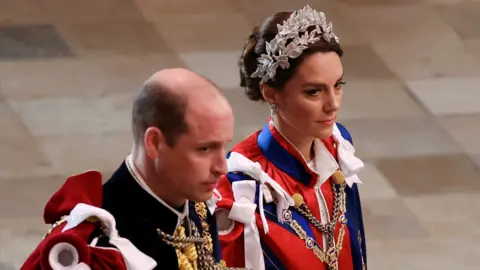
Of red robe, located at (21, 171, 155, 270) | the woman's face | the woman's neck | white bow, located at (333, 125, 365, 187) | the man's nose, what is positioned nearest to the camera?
red robe, located at (21, 171, 155, 270)

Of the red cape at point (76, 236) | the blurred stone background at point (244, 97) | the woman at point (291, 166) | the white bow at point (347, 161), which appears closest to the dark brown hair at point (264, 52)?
the woman at point (291, 166)

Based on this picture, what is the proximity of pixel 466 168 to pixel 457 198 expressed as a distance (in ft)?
1.10

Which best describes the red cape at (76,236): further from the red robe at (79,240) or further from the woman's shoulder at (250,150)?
the woman's shoulder at (250,150)

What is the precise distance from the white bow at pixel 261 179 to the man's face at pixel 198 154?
61 cm

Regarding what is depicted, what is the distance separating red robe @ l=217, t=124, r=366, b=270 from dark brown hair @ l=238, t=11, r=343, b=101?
13 centimetres

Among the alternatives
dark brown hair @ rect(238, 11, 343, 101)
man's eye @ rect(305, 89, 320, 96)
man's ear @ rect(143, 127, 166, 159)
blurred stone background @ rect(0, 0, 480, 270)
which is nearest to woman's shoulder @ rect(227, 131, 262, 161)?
dark brown hair @ rect(238, 11, 343, 101)

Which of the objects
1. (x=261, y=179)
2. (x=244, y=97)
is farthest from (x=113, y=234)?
(x=244, y=97)

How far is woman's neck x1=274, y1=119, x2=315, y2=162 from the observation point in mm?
2504

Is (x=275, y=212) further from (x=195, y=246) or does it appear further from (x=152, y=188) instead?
(x=152, y=188)

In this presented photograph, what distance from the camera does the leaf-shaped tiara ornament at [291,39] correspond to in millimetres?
2412

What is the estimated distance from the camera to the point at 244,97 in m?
5.27

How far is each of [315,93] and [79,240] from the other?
892 millimetres

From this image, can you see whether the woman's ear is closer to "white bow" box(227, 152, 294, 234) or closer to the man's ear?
"white bow" box(227, 152, 294, 234)

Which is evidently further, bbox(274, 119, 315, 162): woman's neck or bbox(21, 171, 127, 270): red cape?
bbox(274, 119, 315, 162): woman's neck
